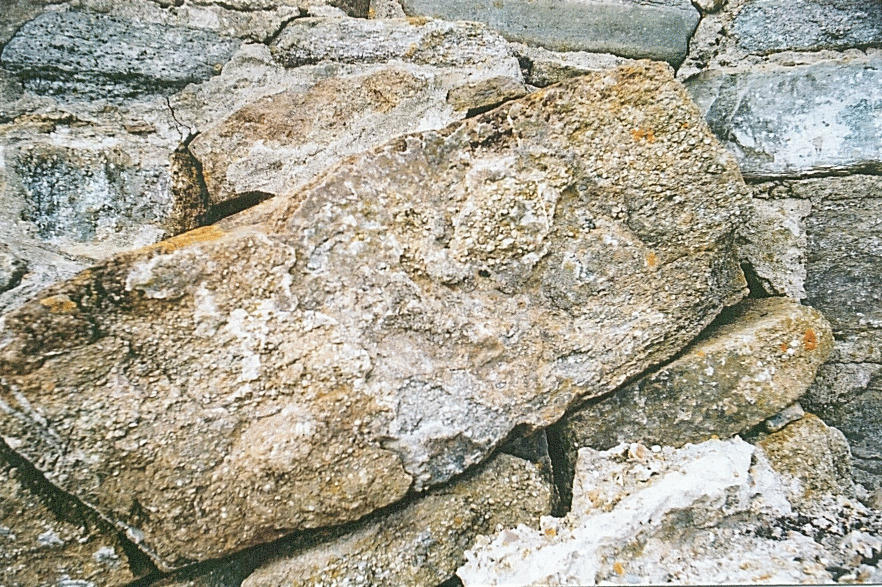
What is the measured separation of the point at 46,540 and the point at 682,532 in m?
0.93

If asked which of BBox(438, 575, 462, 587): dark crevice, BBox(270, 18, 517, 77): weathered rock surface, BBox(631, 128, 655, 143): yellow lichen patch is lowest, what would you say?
BBox(438, 575, 462, 587): dark crevice

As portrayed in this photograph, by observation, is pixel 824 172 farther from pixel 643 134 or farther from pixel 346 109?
pixel 346 109

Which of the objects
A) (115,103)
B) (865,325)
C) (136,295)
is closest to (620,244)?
(865,325)

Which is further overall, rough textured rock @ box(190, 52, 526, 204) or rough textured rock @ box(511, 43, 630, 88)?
rough textured rock @ box(511, 43, 630, 88)

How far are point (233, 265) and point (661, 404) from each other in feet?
2.46

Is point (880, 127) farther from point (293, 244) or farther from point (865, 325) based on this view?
point (293, 244)

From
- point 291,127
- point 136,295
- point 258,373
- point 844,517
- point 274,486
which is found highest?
point 291,127

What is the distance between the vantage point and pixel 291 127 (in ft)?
3.17

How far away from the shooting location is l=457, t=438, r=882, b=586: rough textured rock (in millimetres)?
774

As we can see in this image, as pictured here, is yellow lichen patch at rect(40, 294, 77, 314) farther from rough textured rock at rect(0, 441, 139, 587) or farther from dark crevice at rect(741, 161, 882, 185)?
dark crevice at rect(741, 161, 882, 185)

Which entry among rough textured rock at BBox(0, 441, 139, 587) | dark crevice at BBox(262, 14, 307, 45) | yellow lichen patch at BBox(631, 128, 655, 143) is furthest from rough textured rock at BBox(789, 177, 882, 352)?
rough textured rock at BBox(0, 441, 139, 587)

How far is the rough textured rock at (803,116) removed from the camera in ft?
3.37

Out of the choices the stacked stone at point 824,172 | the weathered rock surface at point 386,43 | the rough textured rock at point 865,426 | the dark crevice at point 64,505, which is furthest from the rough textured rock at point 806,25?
the dark crevice at point 64,505

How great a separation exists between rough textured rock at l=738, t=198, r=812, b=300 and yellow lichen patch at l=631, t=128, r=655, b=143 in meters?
0.33
